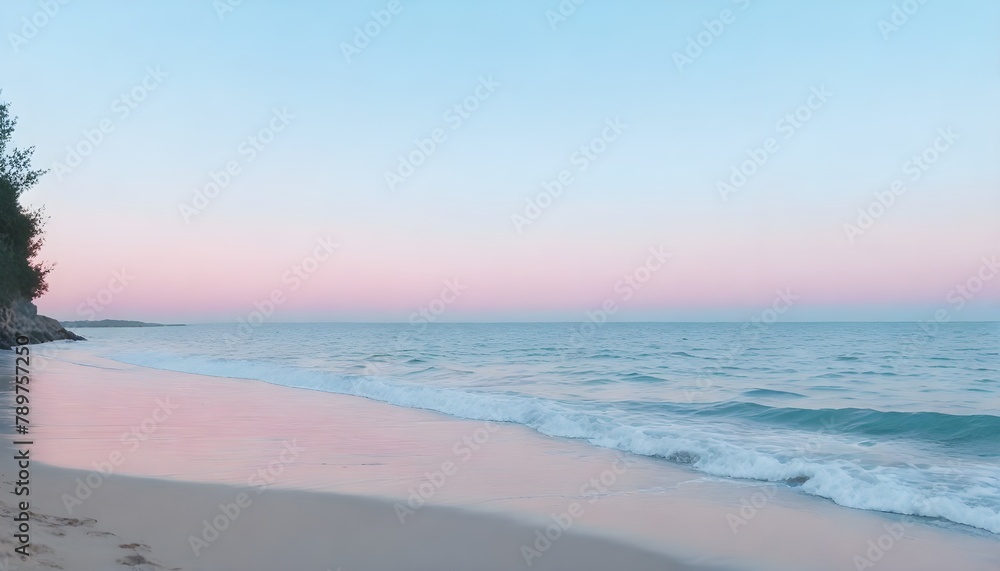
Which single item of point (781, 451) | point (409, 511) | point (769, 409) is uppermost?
point (769, 409)

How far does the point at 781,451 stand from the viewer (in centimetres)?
1284

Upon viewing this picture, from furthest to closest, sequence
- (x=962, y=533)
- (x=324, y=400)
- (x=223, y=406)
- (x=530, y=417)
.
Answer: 1. (x=324, y=400)
2. (x=223, y=406)
3. (x=530, y=417)
4. (x=962, y=533)

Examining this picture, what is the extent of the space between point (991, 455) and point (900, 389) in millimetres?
11324

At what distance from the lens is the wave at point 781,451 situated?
30.9 feet

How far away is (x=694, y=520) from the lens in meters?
8.58

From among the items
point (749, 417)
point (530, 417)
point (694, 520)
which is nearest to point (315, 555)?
point (694, 520)

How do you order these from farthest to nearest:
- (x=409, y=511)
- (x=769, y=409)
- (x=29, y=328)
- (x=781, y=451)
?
(x=29, y=328) → (x=769, y=409) → (x=781, y=451) → (x=409, y=511)

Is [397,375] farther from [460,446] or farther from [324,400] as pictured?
[460,446]

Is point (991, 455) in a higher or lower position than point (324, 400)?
higher

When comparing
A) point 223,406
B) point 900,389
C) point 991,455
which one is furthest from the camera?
point 900,389

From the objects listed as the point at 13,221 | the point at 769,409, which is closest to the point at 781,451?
the point at 769,409

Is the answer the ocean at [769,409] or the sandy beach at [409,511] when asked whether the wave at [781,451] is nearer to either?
the ocean at [769,409]

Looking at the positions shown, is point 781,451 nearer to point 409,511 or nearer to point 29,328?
point 409,511

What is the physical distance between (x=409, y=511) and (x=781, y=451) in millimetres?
7779
